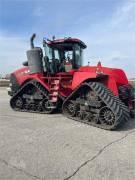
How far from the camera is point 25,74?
11.4 m

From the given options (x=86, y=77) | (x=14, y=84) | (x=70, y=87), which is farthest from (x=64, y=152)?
(x=14, y=84)

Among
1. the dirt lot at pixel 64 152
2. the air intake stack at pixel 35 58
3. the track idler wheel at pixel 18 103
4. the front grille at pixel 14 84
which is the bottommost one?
the dirt lot at pixel 64 152

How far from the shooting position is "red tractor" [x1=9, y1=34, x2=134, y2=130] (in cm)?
789

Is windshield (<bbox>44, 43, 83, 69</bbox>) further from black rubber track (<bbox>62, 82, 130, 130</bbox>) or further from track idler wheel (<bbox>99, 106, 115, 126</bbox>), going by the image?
track idler wheel (<bbox>99, 106, 115, 126</bbox>)

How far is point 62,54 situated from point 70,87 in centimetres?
150

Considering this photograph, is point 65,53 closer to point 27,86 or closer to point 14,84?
point 27,86

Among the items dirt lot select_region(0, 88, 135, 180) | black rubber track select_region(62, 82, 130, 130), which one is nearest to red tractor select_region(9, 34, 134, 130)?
black rubber track select_region(62, 82, 130, 130)

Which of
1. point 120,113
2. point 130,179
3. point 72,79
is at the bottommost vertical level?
point 130,179

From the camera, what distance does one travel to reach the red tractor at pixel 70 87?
7891 mm

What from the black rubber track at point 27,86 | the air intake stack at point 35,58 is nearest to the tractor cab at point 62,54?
the air intake stack at point 35,58

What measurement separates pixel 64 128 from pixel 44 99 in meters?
2.94

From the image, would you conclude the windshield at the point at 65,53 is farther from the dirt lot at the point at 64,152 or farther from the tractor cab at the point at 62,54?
the dirt lot at the point at 64,152

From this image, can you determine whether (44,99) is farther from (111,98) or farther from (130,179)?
(130,179)

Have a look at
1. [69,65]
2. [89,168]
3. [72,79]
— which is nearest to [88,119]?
[72,79]
